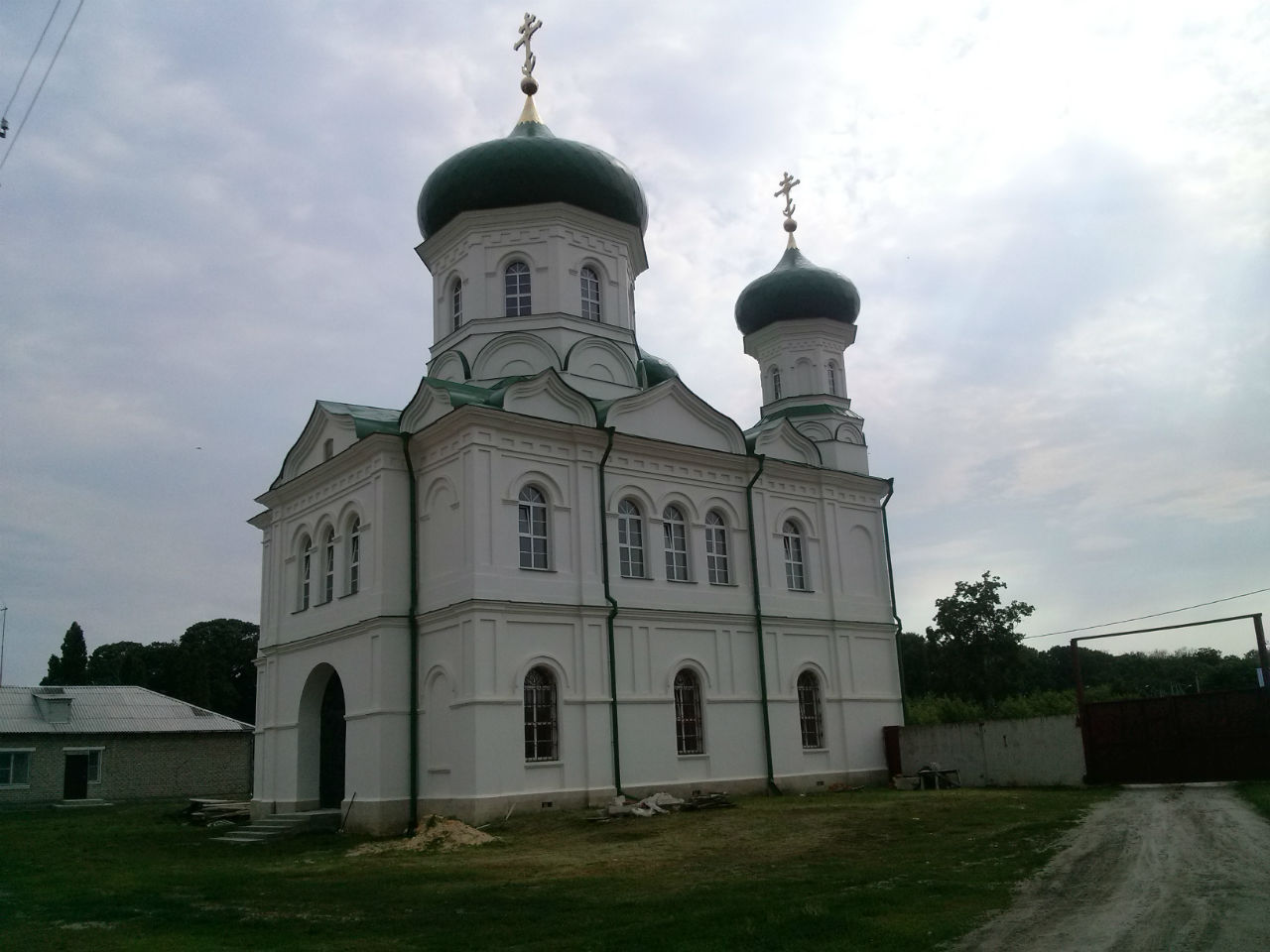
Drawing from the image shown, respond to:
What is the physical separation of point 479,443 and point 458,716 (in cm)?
426

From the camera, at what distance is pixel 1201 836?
10945 mm

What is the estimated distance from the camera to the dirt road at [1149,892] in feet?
21.7

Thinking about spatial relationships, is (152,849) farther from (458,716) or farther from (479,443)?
(479,443)

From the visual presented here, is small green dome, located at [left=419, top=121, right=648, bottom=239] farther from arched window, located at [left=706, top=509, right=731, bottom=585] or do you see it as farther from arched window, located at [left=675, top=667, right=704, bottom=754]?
arched window, located at [left=675, top=667, right=704, bottom=754]

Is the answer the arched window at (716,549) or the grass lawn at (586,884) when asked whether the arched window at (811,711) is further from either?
the grass lawn at (586,884)

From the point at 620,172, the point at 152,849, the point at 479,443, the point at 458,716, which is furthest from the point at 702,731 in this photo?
the point at 620,172

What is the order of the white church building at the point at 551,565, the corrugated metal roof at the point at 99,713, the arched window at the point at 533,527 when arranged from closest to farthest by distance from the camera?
the white church building at the point at 551,565 → the arched window at the point at 533,527 → the corrugated metal roof at the point at 99,713

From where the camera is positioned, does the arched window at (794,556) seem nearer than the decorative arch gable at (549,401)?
No

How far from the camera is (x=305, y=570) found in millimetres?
20578

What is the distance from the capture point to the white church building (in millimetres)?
16953

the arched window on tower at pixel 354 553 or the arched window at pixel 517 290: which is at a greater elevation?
the arched window at pixel 517 290

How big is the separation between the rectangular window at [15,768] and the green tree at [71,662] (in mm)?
16865

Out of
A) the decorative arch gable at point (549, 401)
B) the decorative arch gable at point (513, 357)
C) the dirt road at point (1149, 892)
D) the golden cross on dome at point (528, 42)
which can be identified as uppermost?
the golden cross on dome at point (528, 42)

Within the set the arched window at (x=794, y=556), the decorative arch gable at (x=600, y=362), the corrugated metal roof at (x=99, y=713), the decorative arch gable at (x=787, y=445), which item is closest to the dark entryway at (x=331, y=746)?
the decorative arch gable at (x=600, y=362)
